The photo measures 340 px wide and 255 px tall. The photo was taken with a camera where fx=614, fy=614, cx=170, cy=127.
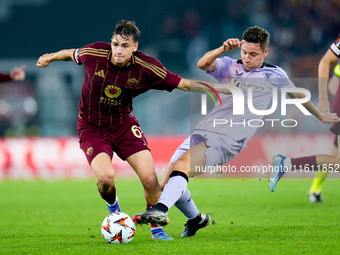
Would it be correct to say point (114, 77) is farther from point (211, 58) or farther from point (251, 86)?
point (251, 86)

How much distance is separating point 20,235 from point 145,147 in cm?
178

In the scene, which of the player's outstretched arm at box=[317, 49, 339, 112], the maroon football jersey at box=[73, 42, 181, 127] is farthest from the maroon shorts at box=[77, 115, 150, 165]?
the player's outstretched arm at box=[317, 49, 339, 112]

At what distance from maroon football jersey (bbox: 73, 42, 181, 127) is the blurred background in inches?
361

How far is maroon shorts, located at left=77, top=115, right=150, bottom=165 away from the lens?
253 inches

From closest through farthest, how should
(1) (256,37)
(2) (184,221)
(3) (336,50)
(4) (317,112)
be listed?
1. (1) (256,37)
2. (4) (317,112)
3. (3) (336,50)
4. (2) (184,221)

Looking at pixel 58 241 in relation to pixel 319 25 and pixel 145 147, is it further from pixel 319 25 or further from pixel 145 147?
pixel 319 25

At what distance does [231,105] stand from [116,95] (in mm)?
1367

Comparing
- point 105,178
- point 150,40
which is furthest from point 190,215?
point 150,40

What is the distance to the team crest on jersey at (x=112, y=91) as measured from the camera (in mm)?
6289

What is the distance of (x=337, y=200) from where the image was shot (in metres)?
10.4

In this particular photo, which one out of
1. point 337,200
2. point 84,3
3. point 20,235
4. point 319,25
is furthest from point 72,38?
point 20,235

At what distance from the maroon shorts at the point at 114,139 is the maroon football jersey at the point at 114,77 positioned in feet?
0.84

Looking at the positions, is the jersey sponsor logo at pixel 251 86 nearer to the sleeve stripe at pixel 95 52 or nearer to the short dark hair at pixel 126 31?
the short dark hair at pixel 126 31

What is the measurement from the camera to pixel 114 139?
6.52m
